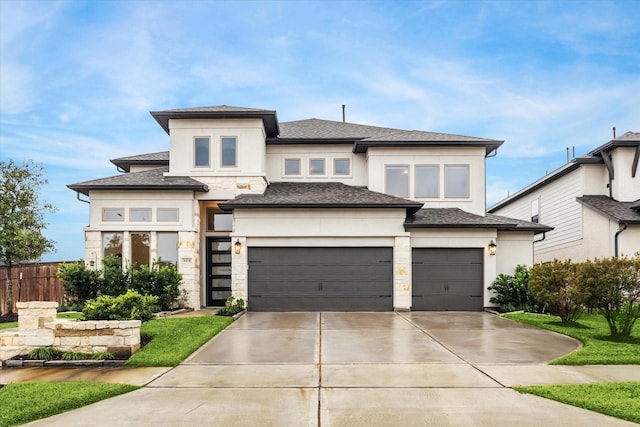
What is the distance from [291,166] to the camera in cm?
1967

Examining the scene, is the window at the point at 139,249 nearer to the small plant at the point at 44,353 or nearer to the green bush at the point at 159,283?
the green bush at the point at 159,283

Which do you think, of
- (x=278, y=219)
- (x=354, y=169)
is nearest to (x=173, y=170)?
(x=278, y=219)

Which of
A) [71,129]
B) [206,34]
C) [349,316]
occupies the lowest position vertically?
[349,316]

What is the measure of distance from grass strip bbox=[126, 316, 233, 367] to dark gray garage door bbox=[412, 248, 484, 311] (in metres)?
6.80

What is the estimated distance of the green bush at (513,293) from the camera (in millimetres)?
16406

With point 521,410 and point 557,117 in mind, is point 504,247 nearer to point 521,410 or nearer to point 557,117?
point 521,410

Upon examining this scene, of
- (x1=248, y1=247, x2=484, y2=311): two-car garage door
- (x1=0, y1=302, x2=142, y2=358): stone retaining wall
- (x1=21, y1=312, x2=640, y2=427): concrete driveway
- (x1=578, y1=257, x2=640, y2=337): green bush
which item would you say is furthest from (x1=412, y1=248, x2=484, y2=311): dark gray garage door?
(x1=0, y1=302, x2=142, y2=358): stone retaining wall

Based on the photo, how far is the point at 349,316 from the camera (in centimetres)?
1520

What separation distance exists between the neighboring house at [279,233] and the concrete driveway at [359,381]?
4.70 meters

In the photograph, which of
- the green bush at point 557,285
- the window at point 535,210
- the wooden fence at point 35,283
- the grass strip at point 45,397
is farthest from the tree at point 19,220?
the window at point 535,210

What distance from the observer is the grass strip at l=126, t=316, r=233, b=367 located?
27.9ft

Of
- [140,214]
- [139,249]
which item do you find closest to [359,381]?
[139,249]

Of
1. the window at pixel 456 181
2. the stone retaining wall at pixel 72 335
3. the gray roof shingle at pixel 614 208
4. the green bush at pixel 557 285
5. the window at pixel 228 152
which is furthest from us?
the window at pixel 456 181

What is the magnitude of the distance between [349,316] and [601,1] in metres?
15.0
